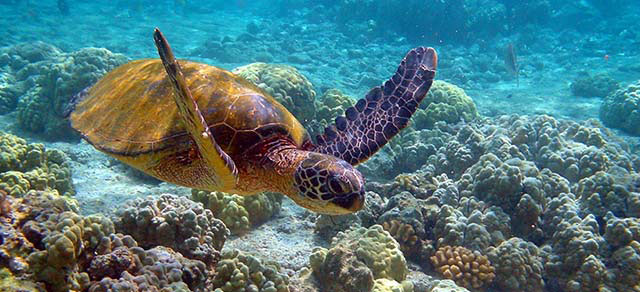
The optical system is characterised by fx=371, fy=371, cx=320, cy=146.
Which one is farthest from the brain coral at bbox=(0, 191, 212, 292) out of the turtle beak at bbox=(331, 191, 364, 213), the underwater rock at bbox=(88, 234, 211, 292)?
Answer: the turtle beak at bbox=(331, 191, 364, 213)

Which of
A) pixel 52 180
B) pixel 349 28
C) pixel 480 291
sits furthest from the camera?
pixel 349 28

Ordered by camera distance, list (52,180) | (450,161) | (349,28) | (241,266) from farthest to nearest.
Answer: (349,28)
(450,161)
(52,180)
(241,266)

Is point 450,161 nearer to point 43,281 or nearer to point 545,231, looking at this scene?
point 545,231

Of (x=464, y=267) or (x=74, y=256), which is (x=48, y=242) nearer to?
(x=74, y=256)

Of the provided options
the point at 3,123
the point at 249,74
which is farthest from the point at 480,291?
the point at 3,123

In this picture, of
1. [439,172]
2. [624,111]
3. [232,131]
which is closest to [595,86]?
[624,111]

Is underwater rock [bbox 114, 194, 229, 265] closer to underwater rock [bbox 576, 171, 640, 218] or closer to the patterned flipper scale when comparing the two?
the patterned flipper scale

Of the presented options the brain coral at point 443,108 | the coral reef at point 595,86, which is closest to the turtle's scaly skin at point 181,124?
the brain coral at point 443,108

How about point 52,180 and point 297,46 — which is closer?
point 52,180

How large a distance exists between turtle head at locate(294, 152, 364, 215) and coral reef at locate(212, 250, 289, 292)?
0.91m

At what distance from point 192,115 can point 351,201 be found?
1102mm

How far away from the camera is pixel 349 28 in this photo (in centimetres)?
2017

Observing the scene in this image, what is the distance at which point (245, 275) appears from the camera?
10.1 ft

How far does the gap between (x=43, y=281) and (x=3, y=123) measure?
676cm
